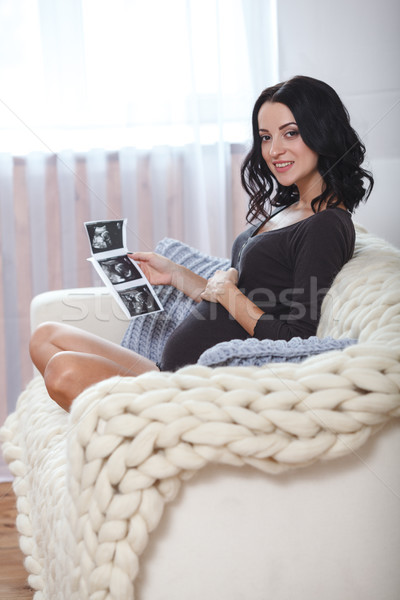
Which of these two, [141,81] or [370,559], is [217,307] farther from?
[141,81]

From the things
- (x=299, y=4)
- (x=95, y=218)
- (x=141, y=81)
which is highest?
(x=299, y=4)

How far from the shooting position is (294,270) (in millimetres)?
1104

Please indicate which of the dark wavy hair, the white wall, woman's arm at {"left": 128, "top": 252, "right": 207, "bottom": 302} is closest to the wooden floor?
woman's arm at {"left": 128, "top": 252, "right": 207, "bottom": 302}

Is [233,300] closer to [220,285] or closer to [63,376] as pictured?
[220,285]

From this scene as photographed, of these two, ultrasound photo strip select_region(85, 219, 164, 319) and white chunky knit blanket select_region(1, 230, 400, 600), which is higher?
ultrasound photo strip select_region(85, 219, 164, 319)

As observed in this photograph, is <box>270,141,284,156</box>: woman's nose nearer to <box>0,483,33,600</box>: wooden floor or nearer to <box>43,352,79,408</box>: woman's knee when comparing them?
<box>43,352,79,408</box>: woman's knee

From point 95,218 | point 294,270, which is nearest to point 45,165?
point 95,218

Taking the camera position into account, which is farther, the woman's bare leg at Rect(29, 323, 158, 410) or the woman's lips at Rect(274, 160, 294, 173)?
the woman's lips at Rect(274, 160, 294, 173)

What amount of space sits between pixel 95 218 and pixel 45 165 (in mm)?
227

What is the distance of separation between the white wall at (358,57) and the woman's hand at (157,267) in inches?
27.8

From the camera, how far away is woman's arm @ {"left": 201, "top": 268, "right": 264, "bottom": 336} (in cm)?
108

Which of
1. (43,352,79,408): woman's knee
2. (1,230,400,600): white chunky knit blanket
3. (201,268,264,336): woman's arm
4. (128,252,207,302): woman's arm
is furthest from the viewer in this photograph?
(128,252,207,302): woman's arm

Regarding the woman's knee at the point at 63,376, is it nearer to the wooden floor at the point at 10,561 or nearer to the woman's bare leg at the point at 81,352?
the woman's bare leg at the point at 81,352

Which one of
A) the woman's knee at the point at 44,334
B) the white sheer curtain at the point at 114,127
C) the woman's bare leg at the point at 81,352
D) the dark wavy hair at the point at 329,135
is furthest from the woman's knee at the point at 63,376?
the white sheer curtain at the point at 114,127
